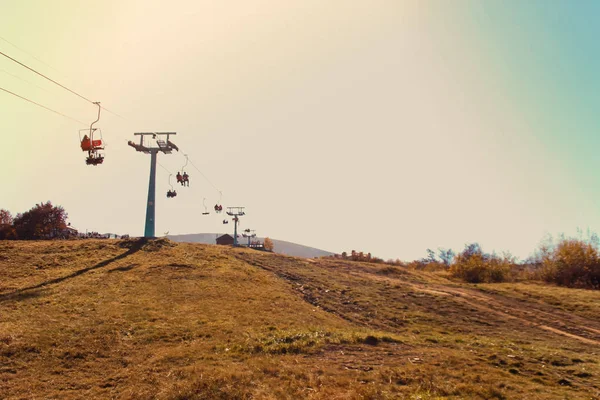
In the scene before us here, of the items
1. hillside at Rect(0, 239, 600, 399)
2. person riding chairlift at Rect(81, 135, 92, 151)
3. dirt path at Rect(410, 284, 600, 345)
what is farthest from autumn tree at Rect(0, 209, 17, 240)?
dirt path at Rect(410, 284, 600, 345)

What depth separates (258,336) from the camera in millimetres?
15234

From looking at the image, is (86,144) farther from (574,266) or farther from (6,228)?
(574,266)

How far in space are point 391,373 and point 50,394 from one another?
1011 cm

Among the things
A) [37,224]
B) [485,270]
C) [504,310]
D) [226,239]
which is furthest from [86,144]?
[226,239]

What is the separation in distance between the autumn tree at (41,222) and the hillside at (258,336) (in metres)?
26.2

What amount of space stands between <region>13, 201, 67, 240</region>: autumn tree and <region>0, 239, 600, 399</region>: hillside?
26.2 m

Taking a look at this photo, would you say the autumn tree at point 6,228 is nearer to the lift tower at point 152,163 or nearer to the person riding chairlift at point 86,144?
the lift tower at point 152,163

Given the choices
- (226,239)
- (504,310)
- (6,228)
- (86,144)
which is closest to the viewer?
(86,144)

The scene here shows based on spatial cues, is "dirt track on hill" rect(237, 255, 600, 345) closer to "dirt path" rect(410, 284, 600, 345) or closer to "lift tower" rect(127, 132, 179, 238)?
"dirt path" rect(410, 284, 600, 345)

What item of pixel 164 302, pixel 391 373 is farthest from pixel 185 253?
pixel 391 373

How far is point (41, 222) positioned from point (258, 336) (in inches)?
2253

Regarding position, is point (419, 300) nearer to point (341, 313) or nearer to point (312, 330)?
point (341, 313)

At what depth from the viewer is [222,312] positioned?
62.5 feet

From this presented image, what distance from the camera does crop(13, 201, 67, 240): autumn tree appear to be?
55.2m
